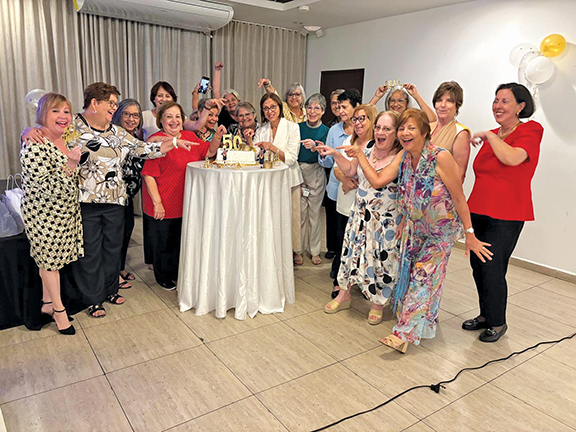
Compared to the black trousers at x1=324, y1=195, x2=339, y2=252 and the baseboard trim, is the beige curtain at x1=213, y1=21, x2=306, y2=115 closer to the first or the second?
the black trousers at x1=324, y1=195, x2=339, y2=252

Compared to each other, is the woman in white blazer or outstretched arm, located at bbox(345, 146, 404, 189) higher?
the woman in white blazer

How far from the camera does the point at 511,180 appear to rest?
257 centimetres

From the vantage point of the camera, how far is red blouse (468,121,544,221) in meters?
2.50

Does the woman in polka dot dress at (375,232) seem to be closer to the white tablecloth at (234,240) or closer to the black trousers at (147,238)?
the white tablecloth at (234,240)

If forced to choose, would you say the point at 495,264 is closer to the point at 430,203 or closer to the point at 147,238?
→ the point at 430,203

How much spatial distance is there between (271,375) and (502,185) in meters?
1.78

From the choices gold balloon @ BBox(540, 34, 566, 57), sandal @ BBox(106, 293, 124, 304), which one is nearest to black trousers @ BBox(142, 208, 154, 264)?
sandal @ BBox(106, 293, 124, 304)

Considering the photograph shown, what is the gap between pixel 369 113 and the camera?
2.91 meters

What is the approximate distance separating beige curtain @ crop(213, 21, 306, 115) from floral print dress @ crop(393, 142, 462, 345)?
459 centimetres

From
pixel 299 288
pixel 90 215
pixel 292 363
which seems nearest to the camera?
pixel 292 363

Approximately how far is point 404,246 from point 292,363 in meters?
0.97

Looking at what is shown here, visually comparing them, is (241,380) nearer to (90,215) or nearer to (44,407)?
(44,407)

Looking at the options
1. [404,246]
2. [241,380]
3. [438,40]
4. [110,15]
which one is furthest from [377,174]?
[110,15]

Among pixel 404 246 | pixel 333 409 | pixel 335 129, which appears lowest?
pixel 333 409
